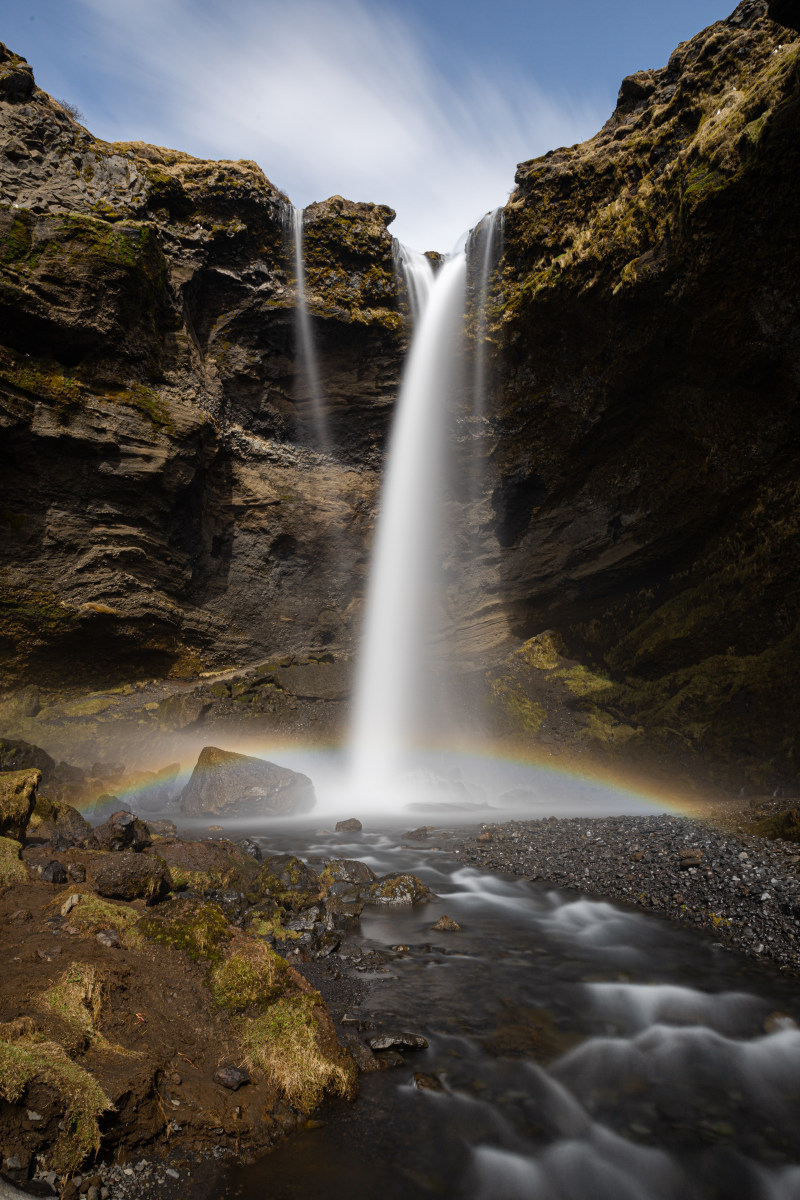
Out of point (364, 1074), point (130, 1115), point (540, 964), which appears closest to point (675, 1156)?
point (364, 1074)

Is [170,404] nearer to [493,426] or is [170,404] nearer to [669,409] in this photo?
[493,426]

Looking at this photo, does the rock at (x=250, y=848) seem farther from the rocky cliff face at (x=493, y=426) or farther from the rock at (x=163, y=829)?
the rocky cliff face at (x=493, y=426)

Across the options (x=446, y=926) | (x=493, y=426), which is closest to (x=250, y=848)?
(x=446, y=926)

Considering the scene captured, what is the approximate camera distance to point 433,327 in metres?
23.3

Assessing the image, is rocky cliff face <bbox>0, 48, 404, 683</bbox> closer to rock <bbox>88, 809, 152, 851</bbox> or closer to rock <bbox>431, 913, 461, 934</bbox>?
rock <bbox>88, 809, 152, 851</bbox>

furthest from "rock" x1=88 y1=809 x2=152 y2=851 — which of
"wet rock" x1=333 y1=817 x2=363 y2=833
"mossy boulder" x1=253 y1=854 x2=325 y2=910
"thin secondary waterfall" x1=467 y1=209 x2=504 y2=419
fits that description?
"thin secondary waterfall" x1=467 y1=209 x2=504 y2=419

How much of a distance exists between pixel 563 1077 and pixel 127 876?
14.9 ft

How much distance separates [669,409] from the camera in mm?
17438

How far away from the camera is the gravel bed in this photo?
266 inches

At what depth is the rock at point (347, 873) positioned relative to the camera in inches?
343

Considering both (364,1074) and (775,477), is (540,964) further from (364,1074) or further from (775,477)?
(775,477)

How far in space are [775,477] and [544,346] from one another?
28.8ft

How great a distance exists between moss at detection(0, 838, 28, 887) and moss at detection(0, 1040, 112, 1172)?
9.59 ft

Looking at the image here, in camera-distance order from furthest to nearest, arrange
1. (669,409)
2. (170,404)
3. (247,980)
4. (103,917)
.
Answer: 1. (170,404)
2. (669,409)
3. (103,917)
4. (247,980)
